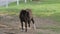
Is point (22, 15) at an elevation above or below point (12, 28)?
above

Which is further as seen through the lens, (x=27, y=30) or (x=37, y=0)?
(x=37, y=0)

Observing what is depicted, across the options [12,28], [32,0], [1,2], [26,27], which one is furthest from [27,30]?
[32,0]

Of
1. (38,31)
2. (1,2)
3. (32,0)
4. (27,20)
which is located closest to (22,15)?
(27,20)

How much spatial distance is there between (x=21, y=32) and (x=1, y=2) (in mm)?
15109

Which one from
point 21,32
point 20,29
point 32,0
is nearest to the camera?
point 21,32

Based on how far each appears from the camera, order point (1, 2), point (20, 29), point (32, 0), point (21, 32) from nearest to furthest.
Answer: point (21, 32), point (20, 29), point (1, 2), point (32, 0)

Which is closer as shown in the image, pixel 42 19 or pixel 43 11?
pixel 42 19

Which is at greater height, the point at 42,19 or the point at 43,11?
the point at 42,19

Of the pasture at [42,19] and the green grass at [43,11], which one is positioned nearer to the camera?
the pasture at [42,19]

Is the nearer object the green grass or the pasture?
the pasture

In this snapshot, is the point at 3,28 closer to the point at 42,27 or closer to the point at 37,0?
the point at 42,27

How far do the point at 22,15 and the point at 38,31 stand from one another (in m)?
1.02

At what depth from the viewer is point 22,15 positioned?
35.8ft

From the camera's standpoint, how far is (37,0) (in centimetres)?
2850
